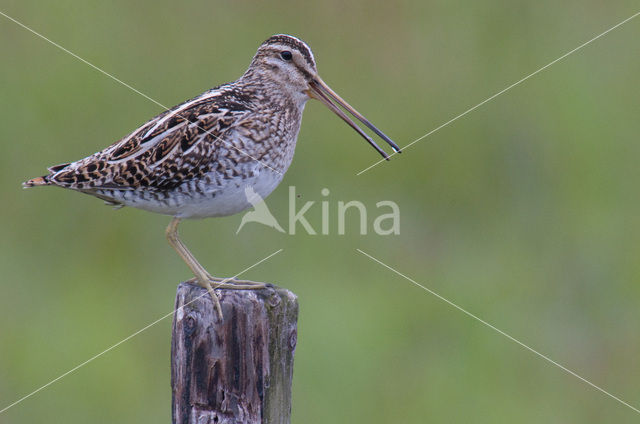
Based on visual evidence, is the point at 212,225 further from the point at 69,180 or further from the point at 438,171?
the point at 69,180

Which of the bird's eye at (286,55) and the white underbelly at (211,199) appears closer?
the white underbelly at (211,199)

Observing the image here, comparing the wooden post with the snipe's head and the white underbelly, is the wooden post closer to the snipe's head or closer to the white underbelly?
the white underbelly

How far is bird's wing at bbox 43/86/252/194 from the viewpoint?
210 inches

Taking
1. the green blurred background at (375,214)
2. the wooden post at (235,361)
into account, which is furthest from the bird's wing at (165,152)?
the green blurred background at (375,214)

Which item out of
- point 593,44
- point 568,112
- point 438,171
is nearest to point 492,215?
point 438,171

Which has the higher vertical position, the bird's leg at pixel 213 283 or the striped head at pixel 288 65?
the striped head at pixel 288 65

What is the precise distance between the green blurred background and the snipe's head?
118 inches

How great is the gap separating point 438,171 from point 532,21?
2.08 m

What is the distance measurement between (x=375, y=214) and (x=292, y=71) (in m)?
4.68

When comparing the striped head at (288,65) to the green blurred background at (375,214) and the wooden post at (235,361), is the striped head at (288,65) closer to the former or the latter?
the wooden post at (235,361)

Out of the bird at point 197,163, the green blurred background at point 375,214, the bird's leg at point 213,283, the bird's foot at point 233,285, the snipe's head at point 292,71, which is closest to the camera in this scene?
the bird's leg at point 213,283

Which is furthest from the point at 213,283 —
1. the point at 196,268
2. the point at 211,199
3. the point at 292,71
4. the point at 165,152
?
the point at 292,71

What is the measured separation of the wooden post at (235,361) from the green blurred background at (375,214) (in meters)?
3.45

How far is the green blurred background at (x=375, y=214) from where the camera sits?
334 inches
